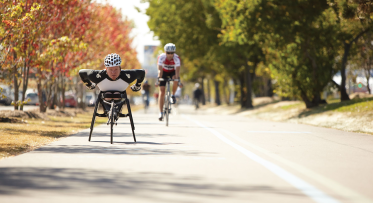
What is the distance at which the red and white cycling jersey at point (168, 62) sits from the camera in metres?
16.0

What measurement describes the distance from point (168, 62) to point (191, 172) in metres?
9.14

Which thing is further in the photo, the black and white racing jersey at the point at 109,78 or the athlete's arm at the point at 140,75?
the athlete's arm at the point at 140,75

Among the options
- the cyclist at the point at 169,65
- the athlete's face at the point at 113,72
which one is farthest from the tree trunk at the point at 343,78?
the athlete's face at the point at 113,72

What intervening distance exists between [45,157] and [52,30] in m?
14.2

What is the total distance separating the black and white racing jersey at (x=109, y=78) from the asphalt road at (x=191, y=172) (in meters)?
1.10

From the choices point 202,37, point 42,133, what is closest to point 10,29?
point 42,133

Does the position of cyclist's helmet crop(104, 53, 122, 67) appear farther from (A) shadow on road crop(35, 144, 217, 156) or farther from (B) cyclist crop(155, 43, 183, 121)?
(B) cyclist crop(155, 43, 183, 121)

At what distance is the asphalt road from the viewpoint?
579 centimetres

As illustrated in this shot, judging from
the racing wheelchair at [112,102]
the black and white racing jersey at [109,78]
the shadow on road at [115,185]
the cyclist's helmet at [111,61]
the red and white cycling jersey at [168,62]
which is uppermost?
the red and white cycling jersey at [168,62]

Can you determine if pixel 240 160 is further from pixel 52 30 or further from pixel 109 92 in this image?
pixel 52 30

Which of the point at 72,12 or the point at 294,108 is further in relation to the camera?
the point at 294,108

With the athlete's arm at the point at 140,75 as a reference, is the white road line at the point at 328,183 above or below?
below

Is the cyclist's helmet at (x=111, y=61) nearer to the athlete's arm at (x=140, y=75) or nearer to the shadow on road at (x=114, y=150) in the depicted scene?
the athlete's arm at (x=140, y=75)

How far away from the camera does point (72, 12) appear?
2125 centimetres
